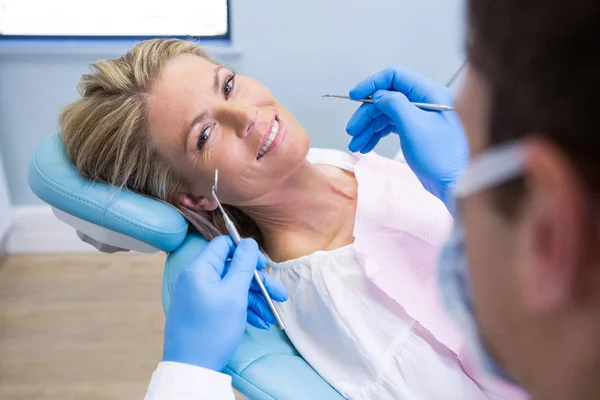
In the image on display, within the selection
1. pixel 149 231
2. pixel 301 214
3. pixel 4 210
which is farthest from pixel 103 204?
pixel 4 210

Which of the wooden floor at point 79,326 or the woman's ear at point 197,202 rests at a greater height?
the woman's ear at point 197,202

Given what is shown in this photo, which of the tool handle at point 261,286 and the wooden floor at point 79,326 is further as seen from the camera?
the wooden floor at point 79,326

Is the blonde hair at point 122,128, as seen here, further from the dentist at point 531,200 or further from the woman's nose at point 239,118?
the dentist at point 531,200

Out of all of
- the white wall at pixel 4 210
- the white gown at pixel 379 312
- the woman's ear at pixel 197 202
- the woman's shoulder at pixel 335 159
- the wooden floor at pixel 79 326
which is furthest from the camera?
the white wall at pixel 4 210

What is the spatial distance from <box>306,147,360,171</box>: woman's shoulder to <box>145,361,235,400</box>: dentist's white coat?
72 cm

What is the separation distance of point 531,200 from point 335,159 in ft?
3.85

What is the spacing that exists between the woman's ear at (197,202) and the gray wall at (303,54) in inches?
31.8

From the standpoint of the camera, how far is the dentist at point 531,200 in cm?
36

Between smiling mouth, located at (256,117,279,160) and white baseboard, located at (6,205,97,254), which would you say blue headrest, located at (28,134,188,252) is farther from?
white baseboard, located at (6,205,97,254)

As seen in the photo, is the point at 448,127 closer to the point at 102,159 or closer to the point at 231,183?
the point at 231,183

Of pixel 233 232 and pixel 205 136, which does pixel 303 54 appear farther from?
pixel 233 232

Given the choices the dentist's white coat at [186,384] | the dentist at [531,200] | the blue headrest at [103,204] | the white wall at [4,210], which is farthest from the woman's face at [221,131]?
the white wall at [4,210]

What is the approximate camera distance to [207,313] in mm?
1030

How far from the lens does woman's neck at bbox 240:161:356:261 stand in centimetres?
138
